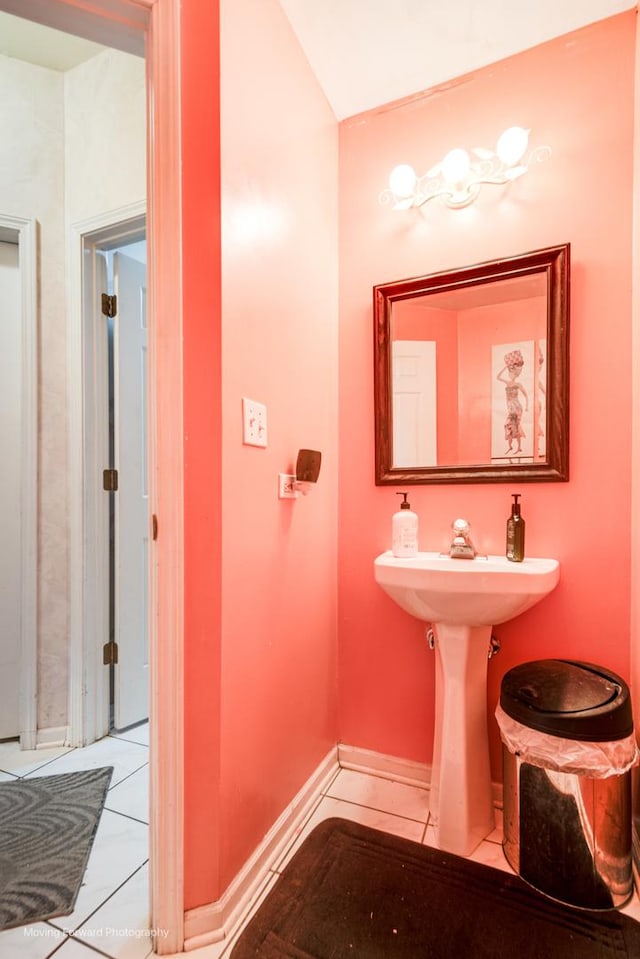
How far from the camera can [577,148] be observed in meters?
1.41

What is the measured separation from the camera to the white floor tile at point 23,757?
1.69 metres

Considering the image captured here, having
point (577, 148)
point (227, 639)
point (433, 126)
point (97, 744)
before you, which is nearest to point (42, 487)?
point (97, 744)

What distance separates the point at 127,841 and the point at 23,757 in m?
0.78

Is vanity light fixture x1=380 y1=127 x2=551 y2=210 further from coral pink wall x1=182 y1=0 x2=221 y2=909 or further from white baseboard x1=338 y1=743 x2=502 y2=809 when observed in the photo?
white baseboard x1=338 y1=743 x2=502 y2=809

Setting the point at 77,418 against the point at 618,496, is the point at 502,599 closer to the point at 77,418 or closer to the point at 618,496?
the point at 618,496

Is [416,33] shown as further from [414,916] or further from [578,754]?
[414,916]

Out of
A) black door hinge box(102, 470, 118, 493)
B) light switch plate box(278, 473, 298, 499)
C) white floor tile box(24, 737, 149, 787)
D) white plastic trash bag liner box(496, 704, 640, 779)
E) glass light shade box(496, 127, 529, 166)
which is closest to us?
white plastic trash bag liner box(496, 704, 640, 779)

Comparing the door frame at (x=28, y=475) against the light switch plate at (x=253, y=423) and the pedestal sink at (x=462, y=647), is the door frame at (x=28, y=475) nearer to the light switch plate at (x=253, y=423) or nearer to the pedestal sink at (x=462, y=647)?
the light switch plate at (x=253, y=423)

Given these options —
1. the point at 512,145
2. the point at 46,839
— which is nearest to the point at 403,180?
the point at 512,145

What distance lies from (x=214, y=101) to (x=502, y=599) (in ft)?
4.83

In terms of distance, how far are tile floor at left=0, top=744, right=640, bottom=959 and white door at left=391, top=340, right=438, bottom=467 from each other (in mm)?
1186

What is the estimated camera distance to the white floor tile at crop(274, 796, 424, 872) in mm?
1336

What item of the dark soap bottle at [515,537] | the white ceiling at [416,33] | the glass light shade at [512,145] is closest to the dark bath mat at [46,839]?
the dark soap bottle at [515,537]

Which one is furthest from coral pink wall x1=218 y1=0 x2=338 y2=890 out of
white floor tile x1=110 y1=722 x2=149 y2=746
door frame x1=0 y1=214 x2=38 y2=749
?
door frame x1=0 y1=214 x2=38 y2=749
